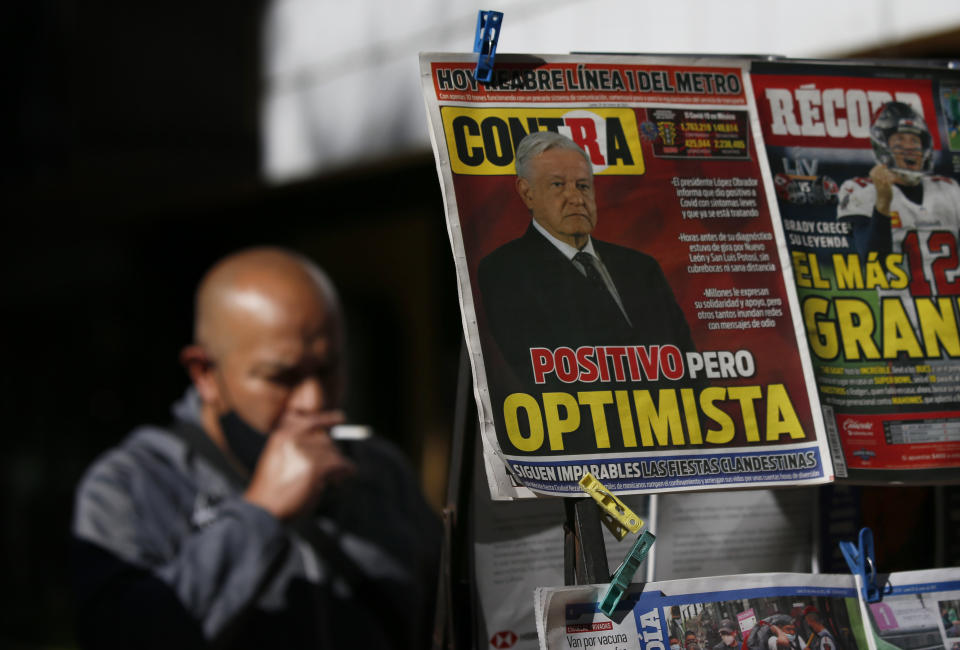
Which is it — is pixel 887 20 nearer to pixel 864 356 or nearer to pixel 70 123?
pixel 864 356

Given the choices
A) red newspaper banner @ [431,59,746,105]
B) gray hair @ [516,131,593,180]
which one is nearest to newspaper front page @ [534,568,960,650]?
gray hair @ [516,131,593,180]

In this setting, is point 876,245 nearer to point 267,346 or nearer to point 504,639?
point 504,639

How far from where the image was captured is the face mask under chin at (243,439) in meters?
2.29

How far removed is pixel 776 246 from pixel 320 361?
119 cm

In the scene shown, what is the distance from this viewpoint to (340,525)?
235cm

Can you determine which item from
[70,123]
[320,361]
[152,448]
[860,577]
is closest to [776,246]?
[860,577]

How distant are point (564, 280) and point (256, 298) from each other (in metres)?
1.18

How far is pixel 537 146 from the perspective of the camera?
1374mm

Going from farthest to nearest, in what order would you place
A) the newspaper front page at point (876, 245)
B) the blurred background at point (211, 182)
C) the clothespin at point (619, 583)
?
the blurred background at point (211, 182)
the newspaper front page at point (876, 245)
the clothespin at point (619, 583)

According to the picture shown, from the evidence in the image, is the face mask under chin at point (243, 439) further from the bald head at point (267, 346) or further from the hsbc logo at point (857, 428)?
the hsbc logo at point (857, 428)

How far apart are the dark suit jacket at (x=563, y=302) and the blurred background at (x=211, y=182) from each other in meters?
2.56

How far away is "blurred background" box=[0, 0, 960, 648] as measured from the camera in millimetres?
4480

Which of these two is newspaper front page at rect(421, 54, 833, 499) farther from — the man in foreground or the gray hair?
the man in foreground

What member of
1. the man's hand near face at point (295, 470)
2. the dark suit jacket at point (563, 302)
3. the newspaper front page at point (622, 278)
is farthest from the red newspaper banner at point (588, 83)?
the man's hand near face at point (295, 470)
